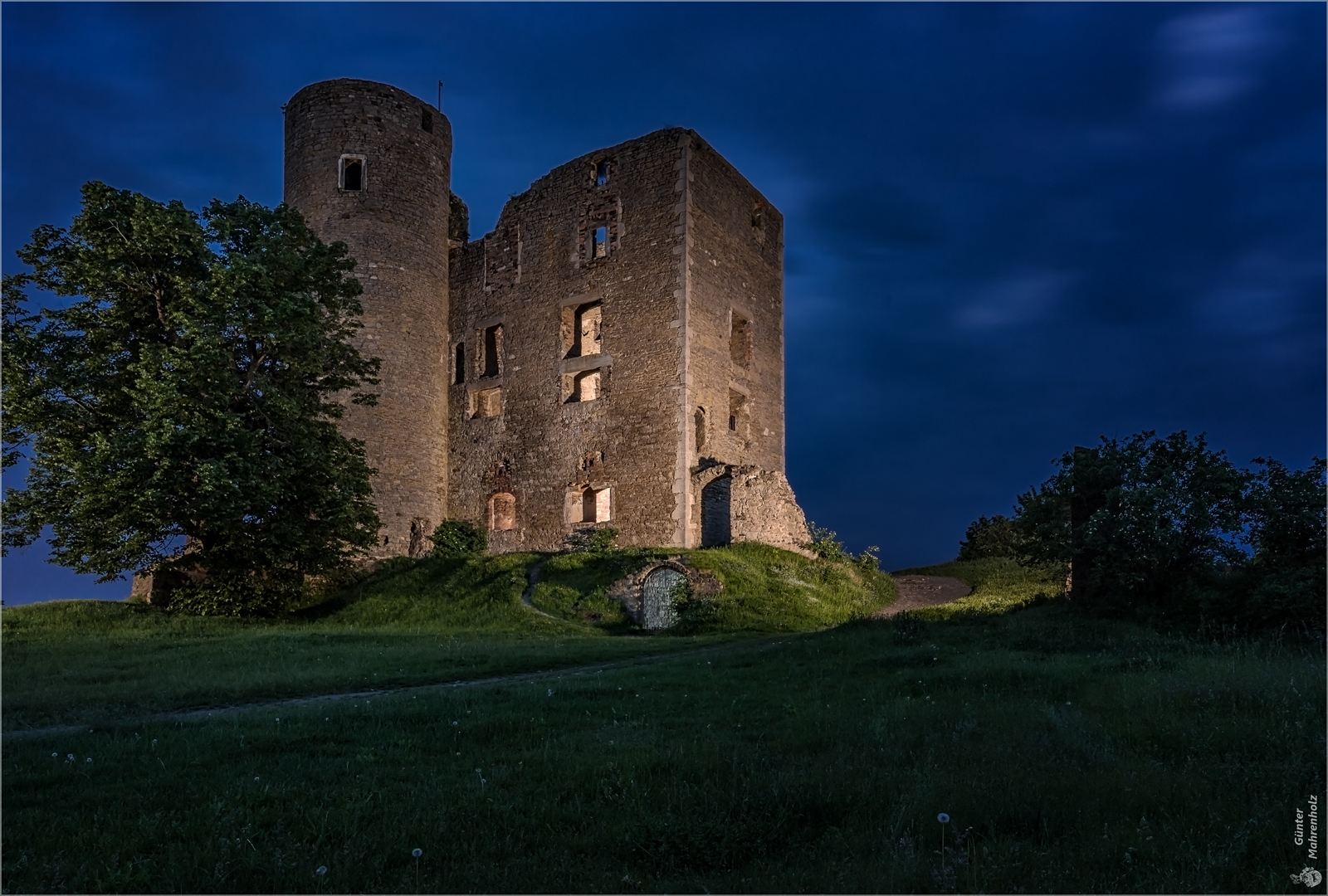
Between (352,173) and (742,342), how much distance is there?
14.4 meters

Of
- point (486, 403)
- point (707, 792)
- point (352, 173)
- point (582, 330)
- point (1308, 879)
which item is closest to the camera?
point (1308, 879)

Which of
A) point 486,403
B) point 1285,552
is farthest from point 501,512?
point 1285,552

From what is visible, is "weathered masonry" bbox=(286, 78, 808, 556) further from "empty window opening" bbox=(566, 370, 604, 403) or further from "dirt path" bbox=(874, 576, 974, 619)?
"dirt path" bbox=(874, 576, 974, 619)

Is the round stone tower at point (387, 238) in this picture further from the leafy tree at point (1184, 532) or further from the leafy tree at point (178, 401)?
the leafy tree at point (1184, 532)

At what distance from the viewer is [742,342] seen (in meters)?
30.4

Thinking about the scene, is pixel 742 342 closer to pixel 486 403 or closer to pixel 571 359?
pixel 571 359

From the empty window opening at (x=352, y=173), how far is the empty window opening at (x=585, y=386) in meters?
9.62

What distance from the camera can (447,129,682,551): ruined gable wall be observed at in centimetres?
2698

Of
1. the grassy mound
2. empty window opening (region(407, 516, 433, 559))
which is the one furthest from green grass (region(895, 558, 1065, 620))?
empty window opening (region(407, 516, 433, 559))

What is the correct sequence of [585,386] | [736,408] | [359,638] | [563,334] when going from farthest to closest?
1. [585,386]
2. [736,408]
3. [563,334]
4. [359,638]

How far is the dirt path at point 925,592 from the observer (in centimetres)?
2355

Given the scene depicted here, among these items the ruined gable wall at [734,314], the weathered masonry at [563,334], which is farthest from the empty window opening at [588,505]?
the ruined gable wall at [734,314]

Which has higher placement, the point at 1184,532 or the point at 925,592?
the point at 1184,532

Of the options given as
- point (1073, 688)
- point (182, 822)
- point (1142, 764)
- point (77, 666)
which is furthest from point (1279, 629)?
point (77, 666)
